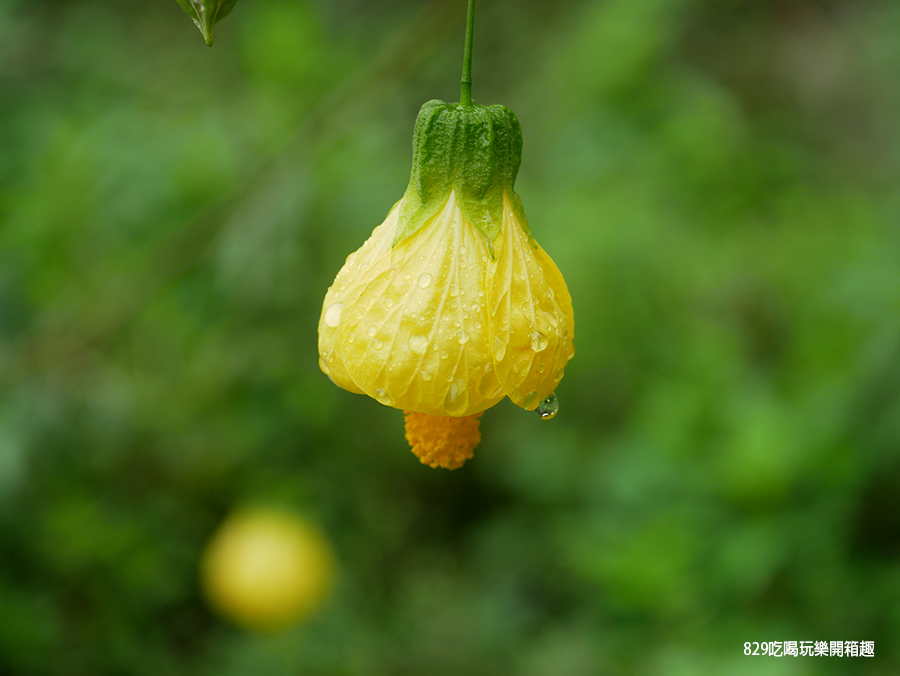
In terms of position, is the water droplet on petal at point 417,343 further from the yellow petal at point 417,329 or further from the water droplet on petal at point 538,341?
the water droplet on petal at point 538,341

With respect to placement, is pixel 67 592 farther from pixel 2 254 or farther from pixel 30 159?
pixel 30 159

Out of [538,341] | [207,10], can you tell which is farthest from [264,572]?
[207,10]

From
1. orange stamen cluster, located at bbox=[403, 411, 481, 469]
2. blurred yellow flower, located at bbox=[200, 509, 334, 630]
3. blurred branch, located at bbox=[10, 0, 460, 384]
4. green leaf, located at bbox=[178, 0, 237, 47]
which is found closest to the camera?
green leaf, located at bbox=[178, 0, 237, 47]

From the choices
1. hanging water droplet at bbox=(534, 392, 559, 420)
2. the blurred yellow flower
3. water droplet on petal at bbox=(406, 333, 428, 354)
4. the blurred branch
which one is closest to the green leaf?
water droplet on petal at bbox=(406, 333, 428, 354)

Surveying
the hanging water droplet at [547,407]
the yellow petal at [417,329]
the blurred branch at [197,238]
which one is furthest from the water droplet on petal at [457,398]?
the blurred branch at [197,238]

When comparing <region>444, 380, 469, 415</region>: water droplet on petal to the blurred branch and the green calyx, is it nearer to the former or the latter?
the green calyx

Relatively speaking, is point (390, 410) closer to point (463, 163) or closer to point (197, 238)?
point (197, 238)
